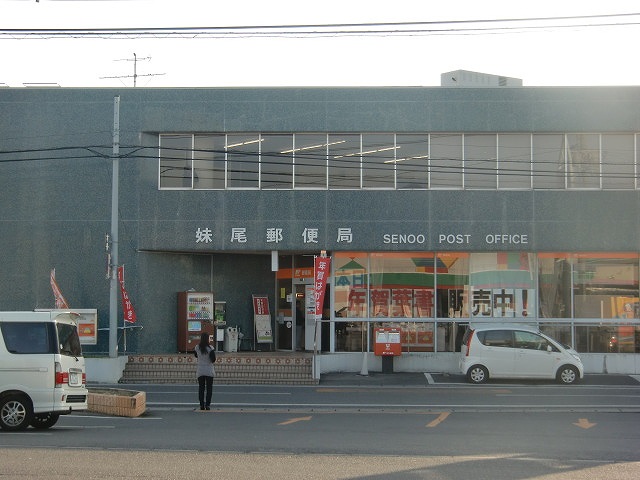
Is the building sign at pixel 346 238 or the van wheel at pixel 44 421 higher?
the building sign at pixel 346 238

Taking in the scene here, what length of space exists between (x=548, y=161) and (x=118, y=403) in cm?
1596

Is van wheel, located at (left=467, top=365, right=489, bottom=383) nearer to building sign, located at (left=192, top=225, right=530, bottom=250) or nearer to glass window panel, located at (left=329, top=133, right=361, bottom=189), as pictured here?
building sign, located at (left=192, top=225, right=530, bottom=250)

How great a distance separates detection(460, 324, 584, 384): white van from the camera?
2519cm

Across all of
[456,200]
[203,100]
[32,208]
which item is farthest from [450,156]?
[32,208]

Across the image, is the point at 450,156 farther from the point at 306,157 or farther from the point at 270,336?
the point at 270,336

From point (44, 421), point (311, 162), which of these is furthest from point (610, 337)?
point (44, 421)

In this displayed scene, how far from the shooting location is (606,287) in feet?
92.4

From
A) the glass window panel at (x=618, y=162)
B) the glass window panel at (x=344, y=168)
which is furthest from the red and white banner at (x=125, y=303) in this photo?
the glass window panel at (x=618, y=162)

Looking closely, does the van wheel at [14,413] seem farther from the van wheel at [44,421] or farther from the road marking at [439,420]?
the road marking at [439,420]

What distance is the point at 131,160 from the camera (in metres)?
28.0

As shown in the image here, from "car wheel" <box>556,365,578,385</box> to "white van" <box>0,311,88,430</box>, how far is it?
48.2 feet

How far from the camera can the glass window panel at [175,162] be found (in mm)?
28344

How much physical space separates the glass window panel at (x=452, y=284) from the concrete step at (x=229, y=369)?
4.68m

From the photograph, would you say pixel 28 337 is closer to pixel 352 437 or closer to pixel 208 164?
pixel 352 437
